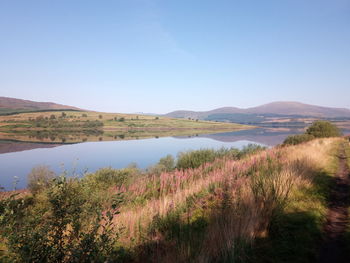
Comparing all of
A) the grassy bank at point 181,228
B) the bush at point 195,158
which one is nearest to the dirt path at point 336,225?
the grassy bank at point 181,228

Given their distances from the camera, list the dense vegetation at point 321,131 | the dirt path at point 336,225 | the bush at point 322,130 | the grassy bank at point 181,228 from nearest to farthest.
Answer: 1. the grassy bank at point 181,228
2. the dirt path at point 336,225
3. the dense vegetation at point 321,131
4. the bush at point 322,130

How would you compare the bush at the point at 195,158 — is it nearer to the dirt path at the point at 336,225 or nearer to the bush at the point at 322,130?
the dirt path at the point at 336,225

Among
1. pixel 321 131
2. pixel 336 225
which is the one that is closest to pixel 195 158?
pixel 336 225

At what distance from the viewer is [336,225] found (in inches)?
190

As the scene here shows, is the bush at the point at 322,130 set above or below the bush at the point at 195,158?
above

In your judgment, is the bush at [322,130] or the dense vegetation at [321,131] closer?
the dense vegetation at [321,131]

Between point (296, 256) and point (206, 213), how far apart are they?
2575mm

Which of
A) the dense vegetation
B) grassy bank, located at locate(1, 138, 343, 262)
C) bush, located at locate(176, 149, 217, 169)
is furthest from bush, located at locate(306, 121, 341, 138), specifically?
grassy bank, located at locate(1, 138, 343, 262)

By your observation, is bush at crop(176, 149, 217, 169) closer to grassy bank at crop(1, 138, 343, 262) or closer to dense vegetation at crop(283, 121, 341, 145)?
Answer: grassy bank at crop(1, 138, 343, 262)

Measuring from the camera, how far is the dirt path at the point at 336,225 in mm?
3658

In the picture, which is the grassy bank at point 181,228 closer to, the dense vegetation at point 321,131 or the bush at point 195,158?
the bush at point 195,158

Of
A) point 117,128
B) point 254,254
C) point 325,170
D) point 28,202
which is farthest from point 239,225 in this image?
point 117,128

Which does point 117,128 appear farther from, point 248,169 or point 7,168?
point 248,169

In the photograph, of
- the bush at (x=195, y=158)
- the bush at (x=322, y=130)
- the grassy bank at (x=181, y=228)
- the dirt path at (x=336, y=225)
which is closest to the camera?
the grassy bank at (x=181, y=228)
